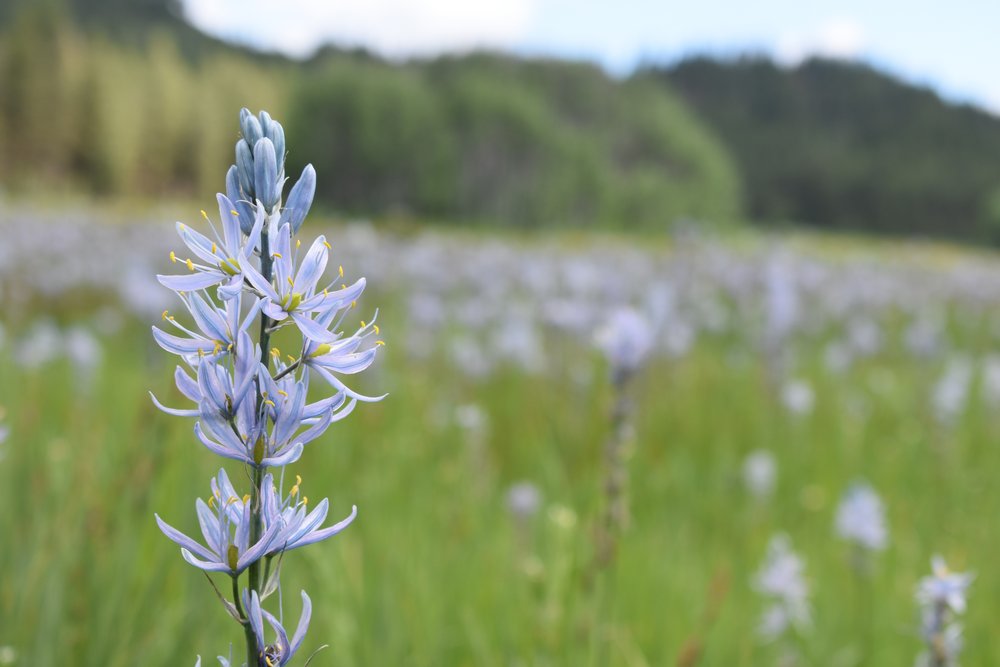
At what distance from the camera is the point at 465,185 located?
3297 cm

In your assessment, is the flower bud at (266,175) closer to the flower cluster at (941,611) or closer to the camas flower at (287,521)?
the camas flower at (287,521)

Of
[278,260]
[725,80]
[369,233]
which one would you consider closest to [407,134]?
[369,233]

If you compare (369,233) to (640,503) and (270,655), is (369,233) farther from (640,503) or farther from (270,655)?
(270,655)

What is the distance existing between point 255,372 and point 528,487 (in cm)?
278

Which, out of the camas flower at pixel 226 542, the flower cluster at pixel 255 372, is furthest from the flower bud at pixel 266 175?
the camas flower at pixel 226 542

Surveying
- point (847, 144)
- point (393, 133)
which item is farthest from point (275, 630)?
point (847, 144)

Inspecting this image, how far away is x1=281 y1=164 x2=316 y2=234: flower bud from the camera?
2.38 feet

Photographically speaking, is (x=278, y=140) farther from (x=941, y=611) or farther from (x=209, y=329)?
(x=941, y=611)

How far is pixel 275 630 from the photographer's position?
638mm

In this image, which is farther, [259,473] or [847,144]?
[847,144]

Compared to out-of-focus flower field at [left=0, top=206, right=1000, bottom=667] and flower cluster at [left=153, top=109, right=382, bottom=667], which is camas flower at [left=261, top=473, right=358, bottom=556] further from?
out-of-focus flower field at [left=0, top=206, right=1000, bottom=667]

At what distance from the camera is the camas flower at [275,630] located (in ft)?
2.04

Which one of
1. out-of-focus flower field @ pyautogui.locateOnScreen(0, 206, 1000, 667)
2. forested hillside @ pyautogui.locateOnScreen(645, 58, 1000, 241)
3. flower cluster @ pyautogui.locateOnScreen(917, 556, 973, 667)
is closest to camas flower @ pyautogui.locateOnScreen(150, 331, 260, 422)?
out-of-focus flower field @ pyautogui.locateOnScreen(0, 206, 1000, 667)

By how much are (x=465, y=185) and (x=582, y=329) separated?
28.1 meters
